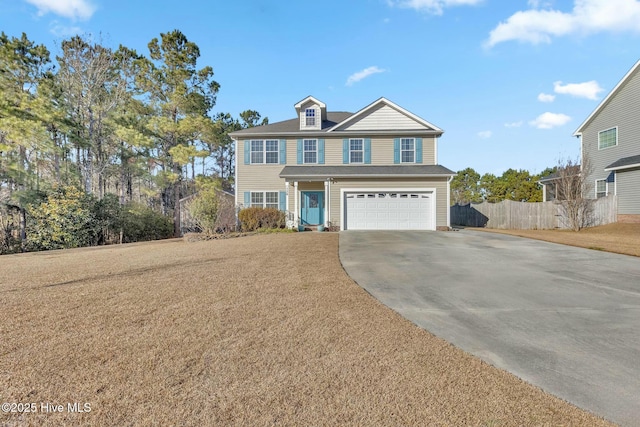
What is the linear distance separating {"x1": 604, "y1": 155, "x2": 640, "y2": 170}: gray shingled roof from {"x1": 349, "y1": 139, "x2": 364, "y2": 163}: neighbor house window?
14.7 m

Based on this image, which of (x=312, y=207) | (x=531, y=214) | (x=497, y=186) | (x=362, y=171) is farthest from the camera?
(x=497, y=186)

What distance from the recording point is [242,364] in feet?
9.32

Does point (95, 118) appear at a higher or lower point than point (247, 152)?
higher

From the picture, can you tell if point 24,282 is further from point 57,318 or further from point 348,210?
point 348,210

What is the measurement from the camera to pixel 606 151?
20781 mm

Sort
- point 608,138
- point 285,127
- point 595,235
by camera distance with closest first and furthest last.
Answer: point 595,235
point 285,127
point 608,138

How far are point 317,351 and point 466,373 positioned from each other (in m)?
1.32

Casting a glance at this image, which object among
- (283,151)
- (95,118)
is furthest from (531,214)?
(95,118)

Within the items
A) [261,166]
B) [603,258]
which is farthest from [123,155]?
[603,258]

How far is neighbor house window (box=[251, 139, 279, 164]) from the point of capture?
19.2 m

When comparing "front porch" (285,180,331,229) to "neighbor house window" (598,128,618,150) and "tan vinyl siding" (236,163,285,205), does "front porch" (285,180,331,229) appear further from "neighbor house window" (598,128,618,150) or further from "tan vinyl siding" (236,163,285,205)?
"neighbor house window" (598,128,618,150)

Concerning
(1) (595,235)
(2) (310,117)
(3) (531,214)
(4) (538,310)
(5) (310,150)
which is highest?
(2) (310,117)

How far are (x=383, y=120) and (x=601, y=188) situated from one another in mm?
15244

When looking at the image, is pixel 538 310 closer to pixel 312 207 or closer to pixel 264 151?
pixel 312 207
